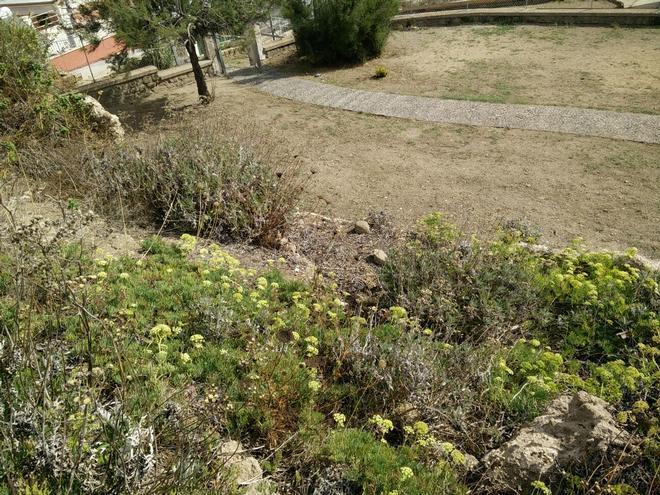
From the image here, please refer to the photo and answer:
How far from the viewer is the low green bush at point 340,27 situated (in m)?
13.3

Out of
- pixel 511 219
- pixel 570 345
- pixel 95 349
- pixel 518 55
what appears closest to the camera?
pixel 95 349

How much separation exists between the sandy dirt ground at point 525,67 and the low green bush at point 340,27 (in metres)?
0.49

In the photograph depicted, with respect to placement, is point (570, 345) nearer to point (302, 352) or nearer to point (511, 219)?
point (302, 352)

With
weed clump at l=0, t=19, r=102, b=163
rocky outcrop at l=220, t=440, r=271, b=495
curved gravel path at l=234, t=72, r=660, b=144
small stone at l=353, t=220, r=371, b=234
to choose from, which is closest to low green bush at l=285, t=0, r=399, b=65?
curved gravel path at l=234, t=72, r=660, b=144

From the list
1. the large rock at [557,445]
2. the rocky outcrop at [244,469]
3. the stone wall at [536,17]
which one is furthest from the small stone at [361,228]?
the stone wall at [536,17]

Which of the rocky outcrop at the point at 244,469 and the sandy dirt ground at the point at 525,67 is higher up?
the sandy dirt ground at the point at 525,67

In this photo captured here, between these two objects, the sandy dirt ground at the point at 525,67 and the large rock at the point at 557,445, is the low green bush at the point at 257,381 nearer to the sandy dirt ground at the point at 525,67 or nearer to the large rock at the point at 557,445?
the large rock at the point at 557,445

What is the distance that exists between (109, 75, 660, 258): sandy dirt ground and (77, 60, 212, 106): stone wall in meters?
3.08

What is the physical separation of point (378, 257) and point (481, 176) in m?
3.17

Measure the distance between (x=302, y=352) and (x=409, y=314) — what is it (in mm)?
1221

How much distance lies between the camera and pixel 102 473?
227cm

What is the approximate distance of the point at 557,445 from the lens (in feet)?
9.55

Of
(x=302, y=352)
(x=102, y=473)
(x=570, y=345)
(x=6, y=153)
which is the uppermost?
(x=6, y=153)

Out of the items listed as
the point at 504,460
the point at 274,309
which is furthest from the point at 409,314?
the point at 504,460
